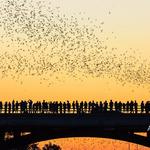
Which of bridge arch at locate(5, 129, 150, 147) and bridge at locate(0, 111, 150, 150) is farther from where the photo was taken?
bridge arch at locate(5, 129, 150, 147)

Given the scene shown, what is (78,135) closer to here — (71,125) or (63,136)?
(63,136)

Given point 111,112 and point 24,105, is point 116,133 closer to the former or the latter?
point 111,112

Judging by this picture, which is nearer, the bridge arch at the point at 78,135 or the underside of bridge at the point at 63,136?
the underside of bridge at the point at 63,136

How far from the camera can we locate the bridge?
5606 centimetres

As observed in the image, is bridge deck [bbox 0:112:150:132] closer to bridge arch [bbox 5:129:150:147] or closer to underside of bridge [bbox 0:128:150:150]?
underside of bridge [bbox 0:128:150:150]

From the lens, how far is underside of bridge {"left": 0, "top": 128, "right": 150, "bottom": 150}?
193 feet

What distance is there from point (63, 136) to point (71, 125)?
3.79 m

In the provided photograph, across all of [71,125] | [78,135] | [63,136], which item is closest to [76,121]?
[71,125]

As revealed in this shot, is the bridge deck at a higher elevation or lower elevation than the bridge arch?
higher

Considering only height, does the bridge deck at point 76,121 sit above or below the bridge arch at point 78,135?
above

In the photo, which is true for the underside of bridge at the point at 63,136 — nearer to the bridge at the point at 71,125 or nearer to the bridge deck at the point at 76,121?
the bridge at the point at 71,125

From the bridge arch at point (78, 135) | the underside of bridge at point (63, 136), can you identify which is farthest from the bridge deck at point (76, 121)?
the bridge arch at point (78, 135)

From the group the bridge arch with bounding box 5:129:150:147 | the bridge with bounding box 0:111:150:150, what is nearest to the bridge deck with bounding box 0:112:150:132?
the bridge with bounding box 0:111:150:150

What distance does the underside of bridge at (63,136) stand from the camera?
58875 mm
